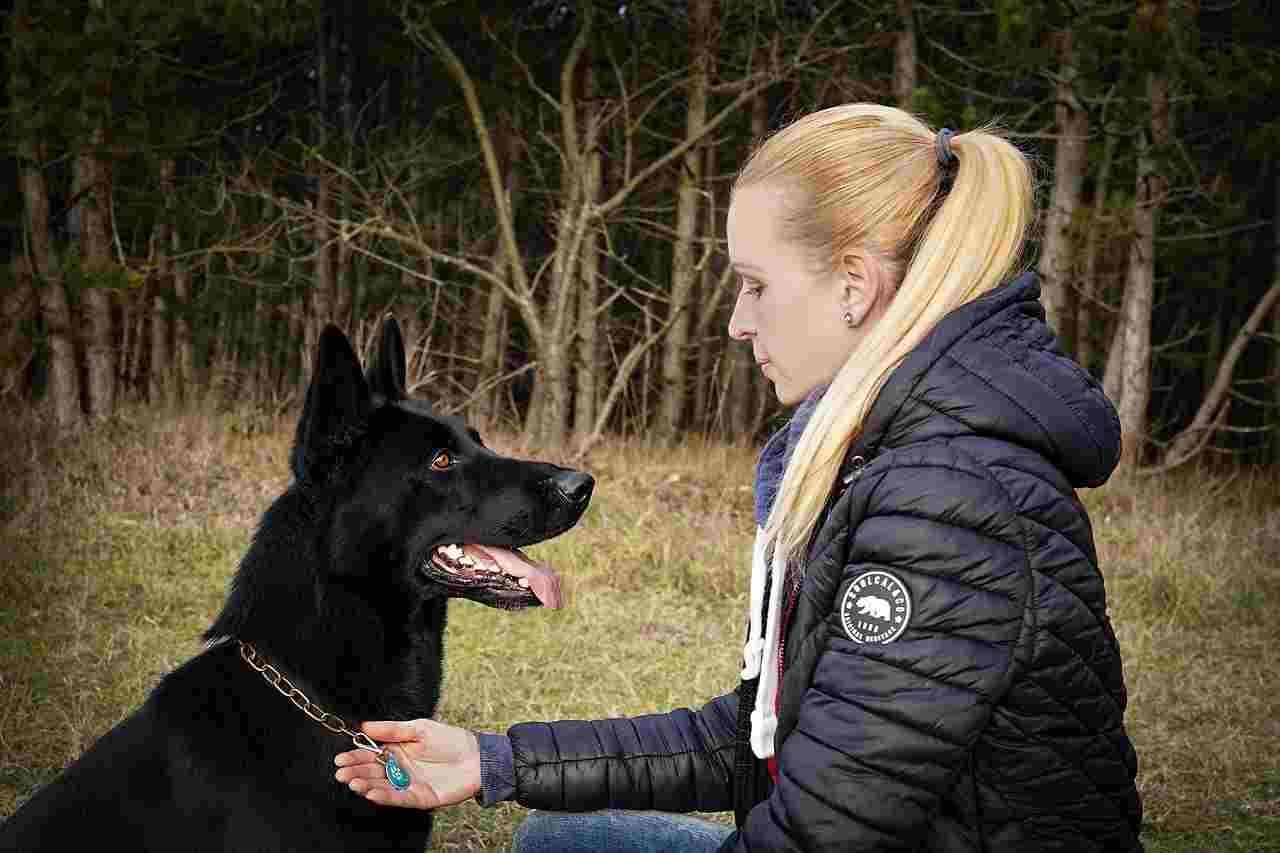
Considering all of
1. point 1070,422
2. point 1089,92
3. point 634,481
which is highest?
point 1089,92

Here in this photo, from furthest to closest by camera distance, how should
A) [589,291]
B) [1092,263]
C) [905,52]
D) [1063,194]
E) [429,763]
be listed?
[1092,263]
[589,291]
[905,52]
[1063,194]
[429,763]

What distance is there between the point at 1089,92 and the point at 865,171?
882cm

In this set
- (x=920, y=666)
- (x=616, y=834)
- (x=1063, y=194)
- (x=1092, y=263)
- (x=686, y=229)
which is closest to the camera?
(x=920, y=666)

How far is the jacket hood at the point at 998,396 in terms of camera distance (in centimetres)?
141

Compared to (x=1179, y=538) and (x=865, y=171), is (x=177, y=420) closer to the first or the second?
(x=1179, y=538)

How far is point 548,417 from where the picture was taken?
30.9 feet

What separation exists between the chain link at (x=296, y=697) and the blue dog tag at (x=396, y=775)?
19cm

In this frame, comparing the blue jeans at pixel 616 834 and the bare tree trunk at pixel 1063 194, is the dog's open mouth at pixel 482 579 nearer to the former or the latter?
the blue jeans at pixel 616 834

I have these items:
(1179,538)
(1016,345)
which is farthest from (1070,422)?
(1179,538)

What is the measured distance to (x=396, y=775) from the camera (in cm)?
196

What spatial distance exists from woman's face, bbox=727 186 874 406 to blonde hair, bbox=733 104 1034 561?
0.09 feet

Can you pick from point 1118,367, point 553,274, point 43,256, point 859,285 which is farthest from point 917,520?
point 1118,367

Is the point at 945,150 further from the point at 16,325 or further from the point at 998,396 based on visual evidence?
the point at 16,325

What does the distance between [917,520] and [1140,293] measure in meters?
9.67
